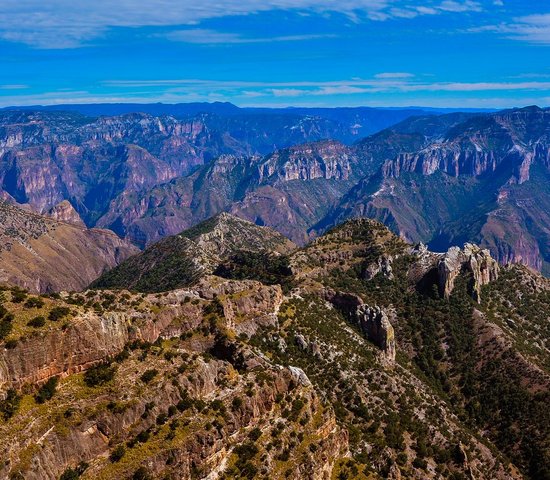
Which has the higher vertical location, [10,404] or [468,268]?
[10,404]

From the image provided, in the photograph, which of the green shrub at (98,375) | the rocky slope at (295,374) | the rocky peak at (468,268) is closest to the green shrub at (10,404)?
the rocky slope at (295,374)

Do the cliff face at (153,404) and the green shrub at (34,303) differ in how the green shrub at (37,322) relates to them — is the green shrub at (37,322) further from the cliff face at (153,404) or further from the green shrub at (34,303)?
the green shrub at (34,303)

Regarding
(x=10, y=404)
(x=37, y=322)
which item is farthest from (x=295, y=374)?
(x=10, y=404)

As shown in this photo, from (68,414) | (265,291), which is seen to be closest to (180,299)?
(265,291)

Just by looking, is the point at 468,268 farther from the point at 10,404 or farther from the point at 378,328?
the point at 10,404

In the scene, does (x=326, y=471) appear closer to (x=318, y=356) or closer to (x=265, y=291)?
(x=318, y=356)

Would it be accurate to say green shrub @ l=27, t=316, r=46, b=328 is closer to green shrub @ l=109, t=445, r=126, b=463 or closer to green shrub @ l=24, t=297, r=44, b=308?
green shrub @ l=24, t=297, r=44, b=308

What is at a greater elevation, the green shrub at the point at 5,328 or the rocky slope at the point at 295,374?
the green shrub at the point at 5,328

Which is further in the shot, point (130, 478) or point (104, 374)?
point (104, 374)
